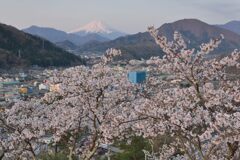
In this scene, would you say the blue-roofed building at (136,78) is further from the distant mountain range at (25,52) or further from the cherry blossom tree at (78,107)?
the distant mountain range at (25,52)

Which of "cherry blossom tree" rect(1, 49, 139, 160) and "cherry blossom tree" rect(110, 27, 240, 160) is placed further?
"cherry blossom tree" rect(1, 49, 139, 160)

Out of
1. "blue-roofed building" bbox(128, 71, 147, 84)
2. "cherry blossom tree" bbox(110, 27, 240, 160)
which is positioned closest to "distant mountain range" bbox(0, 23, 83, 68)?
"blue-roofed building" bbox(128, 71, 147, 84)

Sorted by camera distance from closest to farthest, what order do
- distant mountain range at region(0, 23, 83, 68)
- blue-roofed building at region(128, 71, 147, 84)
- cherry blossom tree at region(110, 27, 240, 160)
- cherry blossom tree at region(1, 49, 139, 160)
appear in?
cherry blossom tree at region(110, 27, 240, 160), cherry blossom tree at region(1, 49, 139, 160), blue-roofed building at region(128, 71, 147, 84), distant mountain range at region(0, 23, 83, 68)

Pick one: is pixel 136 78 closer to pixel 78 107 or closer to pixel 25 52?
pixel 78 107

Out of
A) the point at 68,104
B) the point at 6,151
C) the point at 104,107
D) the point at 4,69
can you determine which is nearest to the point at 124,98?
the point at 104,107

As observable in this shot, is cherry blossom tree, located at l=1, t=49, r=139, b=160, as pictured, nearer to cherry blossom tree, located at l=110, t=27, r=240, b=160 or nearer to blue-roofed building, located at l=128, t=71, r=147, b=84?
blue-roofed building, located at l=128, t=71, r=147, b=84

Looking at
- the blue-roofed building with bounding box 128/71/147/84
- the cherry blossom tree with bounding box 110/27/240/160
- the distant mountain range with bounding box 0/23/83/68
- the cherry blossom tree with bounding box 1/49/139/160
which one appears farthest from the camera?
the distant mountain range with bounding box 0/23/83/68

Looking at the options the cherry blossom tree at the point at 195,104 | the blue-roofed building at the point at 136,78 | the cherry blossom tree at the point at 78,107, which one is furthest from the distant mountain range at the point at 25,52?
the cherry blossom tree at the point at 195,104

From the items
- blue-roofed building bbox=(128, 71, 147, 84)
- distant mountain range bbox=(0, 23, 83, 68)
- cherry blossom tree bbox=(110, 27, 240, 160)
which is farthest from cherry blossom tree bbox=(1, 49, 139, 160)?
distant mountain range bbox=(0, 23, 83, 68)
